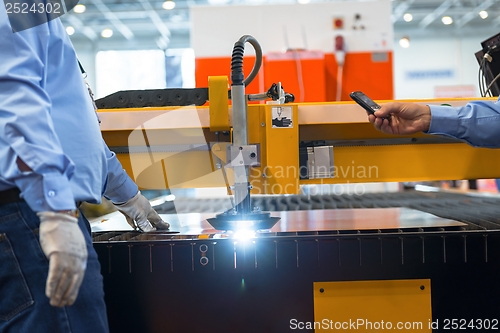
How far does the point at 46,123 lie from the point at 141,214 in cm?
59

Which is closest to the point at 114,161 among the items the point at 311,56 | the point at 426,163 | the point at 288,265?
the point at 288,265

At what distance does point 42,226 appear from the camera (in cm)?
89

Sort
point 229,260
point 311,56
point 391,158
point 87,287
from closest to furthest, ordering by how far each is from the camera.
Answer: point 87,287 < point 229,260 < point 391,158 < point 311,56

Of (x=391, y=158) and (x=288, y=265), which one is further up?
(x=391, y=158)

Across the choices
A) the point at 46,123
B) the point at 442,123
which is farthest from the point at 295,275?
the point at 46,123

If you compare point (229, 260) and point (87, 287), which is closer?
point (87, 287)

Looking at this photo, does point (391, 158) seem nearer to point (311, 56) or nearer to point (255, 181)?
point (255, 181)

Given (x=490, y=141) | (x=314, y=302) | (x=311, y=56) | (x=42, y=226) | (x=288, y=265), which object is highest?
(x=311, y=56)

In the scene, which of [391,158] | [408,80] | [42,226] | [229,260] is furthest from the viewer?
[408,80]

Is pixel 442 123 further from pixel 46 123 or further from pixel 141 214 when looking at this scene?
pixel 46 123

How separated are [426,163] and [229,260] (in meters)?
0.73

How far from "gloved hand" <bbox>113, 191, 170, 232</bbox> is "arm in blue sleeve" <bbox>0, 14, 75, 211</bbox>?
503mm

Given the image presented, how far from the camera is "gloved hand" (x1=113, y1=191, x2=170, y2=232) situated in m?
1.43

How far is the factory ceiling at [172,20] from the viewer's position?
335 inches
